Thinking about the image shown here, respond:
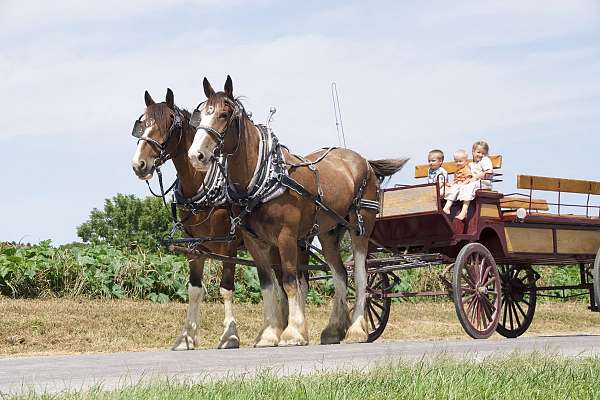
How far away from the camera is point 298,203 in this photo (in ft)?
37.9

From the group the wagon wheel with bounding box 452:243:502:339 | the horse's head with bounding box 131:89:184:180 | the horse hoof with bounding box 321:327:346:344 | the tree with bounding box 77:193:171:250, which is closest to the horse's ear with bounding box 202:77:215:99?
the horse's head with bounding box 131:89:184:180

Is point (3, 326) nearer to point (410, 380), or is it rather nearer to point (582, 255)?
point (582, 255)

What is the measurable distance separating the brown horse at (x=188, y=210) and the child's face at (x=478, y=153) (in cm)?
342

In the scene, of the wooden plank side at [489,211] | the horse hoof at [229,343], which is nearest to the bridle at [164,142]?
the horse hoof at [229,343]

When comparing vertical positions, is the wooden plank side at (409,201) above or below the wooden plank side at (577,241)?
above

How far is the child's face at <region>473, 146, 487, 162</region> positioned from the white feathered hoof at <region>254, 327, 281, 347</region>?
3.93 meters

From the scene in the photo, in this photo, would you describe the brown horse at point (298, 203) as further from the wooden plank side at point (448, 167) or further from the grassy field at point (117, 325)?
the grassy field at point (117, 325)

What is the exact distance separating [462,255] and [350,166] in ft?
5.60

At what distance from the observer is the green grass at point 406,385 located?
612 centimetres

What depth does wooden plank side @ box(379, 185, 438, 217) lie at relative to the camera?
1316 cm

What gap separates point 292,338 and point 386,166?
351cm

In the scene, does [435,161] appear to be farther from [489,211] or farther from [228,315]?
[228,315]

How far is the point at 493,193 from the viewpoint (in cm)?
1359

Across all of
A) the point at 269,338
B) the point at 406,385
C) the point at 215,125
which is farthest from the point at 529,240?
the point at 406,385
